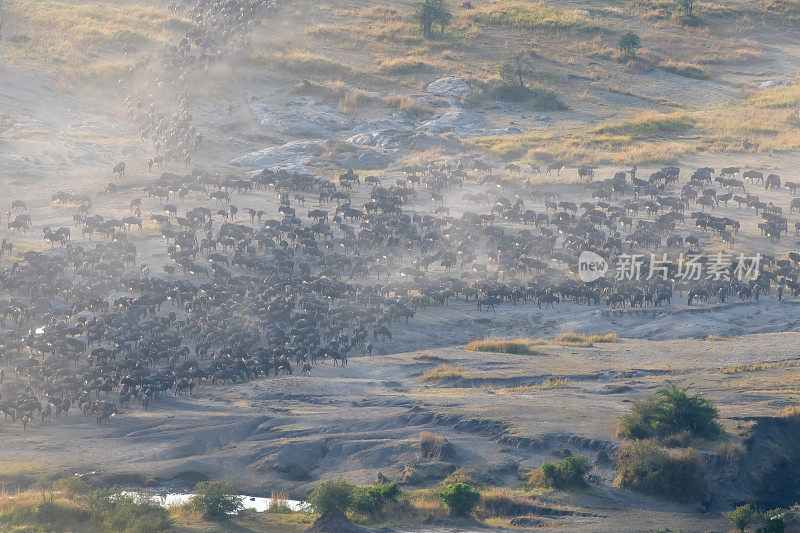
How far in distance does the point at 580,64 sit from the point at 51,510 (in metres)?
70.9

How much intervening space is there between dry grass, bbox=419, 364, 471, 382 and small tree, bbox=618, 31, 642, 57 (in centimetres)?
5930

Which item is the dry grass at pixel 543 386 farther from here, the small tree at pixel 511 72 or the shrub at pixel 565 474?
the small tree at pixel 511 72

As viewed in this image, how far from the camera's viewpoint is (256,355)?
36656mm

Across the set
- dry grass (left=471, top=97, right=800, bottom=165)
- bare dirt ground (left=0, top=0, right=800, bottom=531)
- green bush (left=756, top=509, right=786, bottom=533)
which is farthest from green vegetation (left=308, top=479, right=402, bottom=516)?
dry grass (left=471, top=97, right=800, bottom=165)

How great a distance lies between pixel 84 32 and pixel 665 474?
7007 cm

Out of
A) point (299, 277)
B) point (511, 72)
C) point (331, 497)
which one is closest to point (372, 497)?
point (331, 497)

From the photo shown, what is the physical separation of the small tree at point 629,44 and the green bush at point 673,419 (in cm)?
6312

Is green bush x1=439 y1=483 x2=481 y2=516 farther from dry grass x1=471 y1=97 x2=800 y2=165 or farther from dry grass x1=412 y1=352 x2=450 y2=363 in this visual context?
dry grass x1=471 y1=97 x2=800 y2=165

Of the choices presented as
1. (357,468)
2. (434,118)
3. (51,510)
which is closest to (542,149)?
(434,118)

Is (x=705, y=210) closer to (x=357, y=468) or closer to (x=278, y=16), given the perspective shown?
(x=357, y=468)

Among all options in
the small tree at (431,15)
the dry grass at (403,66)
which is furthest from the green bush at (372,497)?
the small tree at (431,15)

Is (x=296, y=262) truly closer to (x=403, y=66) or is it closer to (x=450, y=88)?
(x=450, y=88)

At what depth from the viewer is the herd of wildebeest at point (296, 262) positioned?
120 ft

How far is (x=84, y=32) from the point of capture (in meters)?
84.3
